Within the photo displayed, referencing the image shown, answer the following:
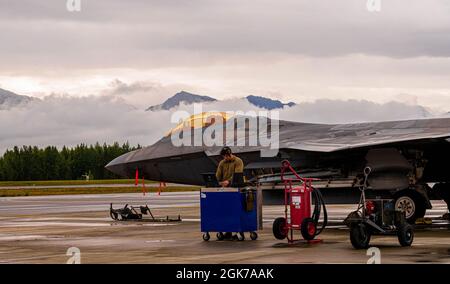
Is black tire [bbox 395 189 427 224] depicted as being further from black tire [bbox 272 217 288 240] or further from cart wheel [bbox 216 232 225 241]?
cart wheel [bbox 216 232 225 241]

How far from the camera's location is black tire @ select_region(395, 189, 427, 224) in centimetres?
1984

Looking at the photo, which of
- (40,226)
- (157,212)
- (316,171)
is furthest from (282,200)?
(157,212)

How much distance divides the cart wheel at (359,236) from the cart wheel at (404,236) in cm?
58

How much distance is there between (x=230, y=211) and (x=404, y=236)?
12.5ft

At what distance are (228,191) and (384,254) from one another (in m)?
4.41

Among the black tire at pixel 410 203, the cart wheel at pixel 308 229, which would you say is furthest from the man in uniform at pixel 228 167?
the black tire at pixel 410 203

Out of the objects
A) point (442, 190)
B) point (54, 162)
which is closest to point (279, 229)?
point (442, 190)

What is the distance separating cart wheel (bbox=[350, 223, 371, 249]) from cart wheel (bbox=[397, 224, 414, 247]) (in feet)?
1.90

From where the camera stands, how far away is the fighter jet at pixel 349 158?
762 inches

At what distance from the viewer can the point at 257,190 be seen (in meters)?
17.2

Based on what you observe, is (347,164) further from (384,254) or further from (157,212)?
(157,212)

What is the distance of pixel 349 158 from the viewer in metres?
20.3

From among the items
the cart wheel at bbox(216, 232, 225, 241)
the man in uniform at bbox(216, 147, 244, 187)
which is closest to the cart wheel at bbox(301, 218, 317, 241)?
the cart wheel at bbox(216, 232, 225, 241)

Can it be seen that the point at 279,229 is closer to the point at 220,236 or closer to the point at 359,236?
the point at 220,236
